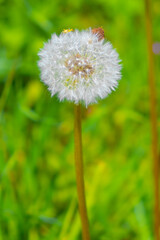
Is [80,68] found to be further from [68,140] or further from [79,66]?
[68,140]

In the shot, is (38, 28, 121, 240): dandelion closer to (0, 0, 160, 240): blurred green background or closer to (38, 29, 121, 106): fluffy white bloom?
(38, 29, 121, 106): fluffy white bloom

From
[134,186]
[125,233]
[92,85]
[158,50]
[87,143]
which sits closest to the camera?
[92,85]

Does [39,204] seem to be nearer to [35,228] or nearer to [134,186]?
[35,228]

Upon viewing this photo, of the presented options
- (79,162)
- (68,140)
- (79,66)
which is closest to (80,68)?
(79,66)

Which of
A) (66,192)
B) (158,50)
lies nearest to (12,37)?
(158,50)

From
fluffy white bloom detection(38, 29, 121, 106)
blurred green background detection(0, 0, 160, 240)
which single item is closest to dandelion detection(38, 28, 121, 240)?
fluffy white bloom detection(38, 29, 121, 106)

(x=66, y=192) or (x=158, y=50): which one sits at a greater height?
(x=158, y=50)

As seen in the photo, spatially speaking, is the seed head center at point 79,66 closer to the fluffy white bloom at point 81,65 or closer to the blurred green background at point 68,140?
the fluffy white bloom at point 81,65
